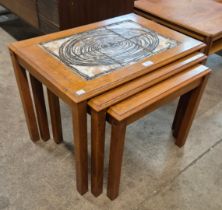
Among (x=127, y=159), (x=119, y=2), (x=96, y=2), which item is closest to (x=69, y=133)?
(x=127, y=159)

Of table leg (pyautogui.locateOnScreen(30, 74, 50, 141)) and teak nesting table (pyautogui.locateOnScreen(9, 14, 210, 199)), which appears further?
table leg (pyautogui.locateOnScreen(30, 74, 50, 141))

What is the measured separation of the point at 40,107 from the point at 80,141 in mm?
449

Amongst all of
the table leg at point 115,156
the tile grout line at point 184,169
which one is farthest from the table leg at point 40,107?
the tile grout line at point 184,169

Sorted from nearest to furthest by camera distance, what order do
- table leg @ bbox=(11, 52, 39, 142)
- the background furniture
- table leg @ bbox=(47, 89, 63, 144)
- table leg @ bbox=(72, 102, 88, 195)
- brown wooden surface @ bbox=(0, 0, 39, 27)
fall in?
table leg @ bbox=(72, 102, 88, 195) < table leg @ bbox=(11, 52, 39, 142) < table leg @ bbox=(47, 89, 63, 144) < the background furniture < brown wooden surface @ bbox=(0, 0, 39, 27)

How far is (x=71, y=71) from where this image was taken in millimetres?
1017

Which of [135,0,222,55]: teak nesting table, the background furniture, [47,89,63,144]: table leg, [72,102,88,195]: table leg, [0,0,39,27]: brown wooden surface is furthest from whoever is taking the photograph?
[0,0,39,27]: brown wooden surface

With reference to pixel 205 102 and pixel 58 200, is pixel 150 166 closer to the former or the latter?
pixel 58 200

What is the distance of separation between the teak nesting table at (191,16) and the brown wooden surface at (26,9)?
0.71 m

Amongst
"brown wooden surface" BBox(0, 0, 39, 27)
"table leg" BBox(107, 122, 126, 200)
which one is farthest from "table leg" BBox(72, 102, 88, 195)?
"brown wooden surface" BBox(0, 0, 39, 27)

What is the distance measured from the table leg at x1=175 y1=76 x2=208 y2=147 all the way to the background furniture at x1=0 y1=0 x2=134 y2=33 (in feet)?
2.85

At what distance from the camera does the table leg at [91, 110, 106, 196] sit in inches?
37.0

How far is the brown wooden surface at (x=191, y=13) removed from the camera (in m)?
1.48

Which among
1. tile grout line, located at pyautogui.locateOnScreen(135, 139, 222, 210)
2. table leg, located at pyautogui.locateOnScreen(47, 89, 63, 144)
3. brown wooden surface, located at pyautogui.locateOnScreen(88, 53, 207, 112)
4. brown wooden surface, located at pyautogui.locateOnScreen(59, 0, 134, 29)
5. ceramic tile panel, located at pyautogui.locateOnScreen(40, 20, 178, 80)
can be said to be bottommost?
tile grout line, located at pyautogui.locateOnScreen(135, 139, 222, 210)

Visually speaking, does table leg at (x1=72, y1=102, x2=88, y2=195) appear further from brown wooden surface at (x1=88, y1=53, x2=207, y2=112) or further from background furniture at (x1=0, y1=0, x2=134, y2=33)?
background furniture at (x1=0, y1=0, x2=134, y2=33)
